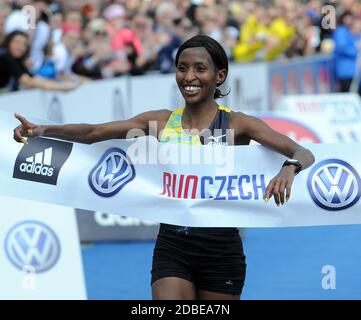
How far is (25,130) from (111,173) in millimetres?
630

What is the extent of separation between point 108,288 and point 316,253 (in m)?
2.37

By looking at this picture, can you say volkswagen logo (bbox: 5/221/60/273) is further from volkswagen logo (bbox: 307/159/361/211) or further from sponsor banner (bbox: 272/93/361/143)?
sponsor banner (bbox: 272/93/361/143)

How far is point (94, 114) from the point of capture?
13.5m

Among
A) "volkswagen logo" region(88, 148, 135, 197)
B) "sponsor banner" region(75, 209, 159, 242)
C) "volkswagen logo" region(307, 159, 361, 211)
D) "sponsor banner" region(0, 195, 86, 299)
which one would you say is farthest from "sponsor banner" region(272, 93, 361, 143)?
"volkswagen logo" region(88, 148, 135, 197)

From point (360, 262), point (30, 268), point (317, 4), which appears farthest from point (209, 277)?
point (317, 4)

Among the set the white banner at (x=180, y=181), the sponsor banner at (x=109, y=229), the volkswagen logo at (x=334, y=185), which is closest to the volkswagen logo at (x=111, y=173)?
the white banner at (x=180, y=181)

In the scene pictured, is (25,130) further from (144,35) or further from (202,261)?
(144,35)

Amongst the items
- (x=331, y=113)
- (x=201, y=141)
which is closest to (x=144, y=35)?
(x=331, y=113)

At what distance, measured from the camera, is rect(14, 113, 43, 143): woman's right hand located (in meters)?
5.29

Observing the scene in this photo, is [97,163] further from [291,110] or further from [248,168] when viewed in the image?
[291,110]

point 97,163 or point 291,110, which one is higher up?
point 291,110

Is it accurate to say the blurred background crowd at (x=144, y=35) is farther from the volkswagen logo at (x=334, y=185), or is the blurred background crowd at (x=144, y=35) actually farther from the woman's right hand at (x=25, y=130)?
the woman's right hand at (x=25, y=130)

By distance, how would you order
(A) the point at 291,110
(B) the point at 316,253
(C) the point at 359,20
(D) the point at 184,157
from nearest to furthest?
(D) the point at 184,157, (B) the point at 316,253, (A) the point at 291,110, (C) the point at 359,20

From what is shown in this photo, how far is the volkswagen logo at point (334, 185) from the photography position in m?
5.51
